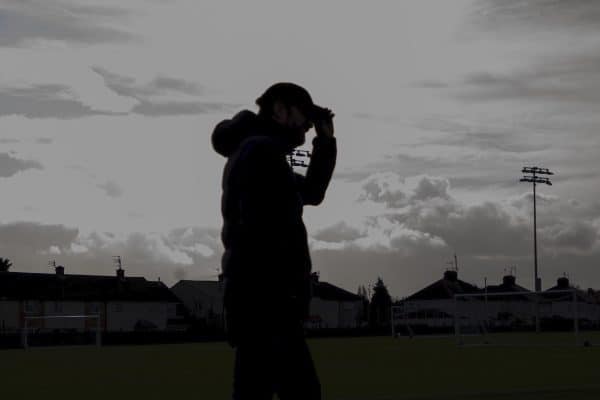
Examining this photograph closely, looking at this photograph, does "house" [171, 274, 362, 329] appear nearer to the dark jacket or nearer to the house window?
the house window

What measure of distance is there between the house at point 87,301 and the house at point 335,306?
25086 mm

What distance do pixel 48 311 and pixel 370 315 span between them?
36.9 metres

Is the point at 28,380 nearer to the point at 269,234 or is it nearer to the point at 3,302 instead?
the point at 269,234

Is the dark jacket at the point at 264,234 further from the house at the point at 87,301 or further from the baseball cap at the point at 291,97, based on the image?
the house at the point at 87,301

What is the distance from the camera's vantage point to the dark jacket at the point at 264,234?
15.8 ft

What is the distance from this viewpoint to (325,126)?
5.20 metres

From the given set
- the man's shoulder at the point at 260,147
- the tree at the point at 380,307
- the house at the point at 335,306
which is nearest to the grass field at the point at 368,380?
the man's shoulder at the point at 260,147

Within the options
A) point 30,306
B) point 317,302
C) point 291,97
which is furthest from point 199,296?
point 291,97

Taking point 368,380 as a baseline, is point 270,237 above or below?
above

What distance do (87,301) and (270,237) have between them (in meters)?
117

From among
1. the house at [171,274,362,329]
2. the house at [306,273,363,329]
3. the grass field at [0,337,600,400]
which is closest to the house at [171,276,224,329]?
the house at [171,274,362,329]

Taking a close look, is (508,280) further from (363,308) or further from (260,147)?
(260,147)

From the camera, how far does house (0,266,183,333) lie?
11312 cm

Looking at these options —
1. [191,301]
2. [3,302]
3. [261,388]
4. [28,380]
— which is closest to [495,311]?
[191,301]
